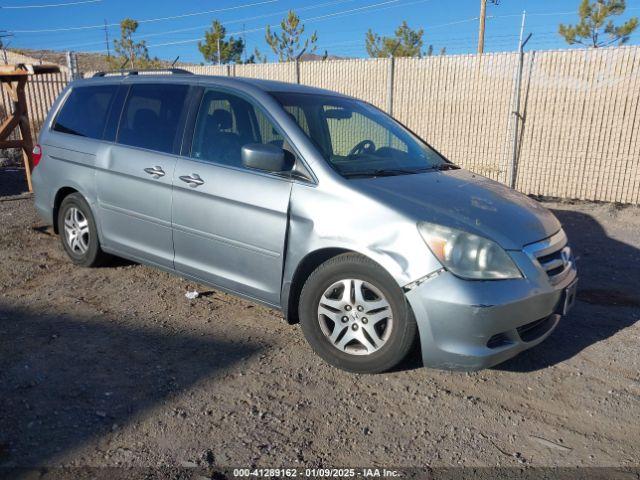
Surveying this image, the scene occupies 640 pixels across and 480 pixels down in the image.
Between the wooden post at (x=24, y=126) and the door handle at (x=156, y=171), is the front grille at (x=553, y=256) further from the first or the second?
the wooden post at (x=24, y=126)

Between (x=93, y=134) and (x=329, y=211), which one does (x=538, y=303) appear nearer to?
(x=329, y=211)

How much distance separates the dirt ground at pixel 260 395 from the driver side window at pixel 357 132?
1.55 meters

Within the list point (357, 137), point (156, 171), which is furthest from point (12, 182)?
point (357, 137)

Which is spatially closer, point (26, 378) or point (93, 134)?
point (26, 378)

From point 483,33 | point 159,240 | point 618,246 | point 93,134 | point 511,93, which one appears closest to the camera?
point 159,240

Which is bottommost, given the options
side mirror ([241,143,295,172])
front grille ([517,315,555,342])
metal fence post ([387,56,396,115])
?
front grille ([517,315,555,342])

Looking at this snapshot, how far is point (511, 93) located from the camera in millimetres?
10203

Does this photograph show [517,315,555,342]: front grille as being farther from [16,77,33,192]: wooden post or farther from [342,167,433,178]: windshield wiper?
[16,77,33,192]: wooden post

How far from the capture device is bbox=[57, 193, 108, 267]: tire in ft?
16.5

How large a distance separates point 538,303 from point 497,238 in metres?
0.46

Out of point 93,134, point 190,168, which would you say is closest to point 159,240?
point 190,168

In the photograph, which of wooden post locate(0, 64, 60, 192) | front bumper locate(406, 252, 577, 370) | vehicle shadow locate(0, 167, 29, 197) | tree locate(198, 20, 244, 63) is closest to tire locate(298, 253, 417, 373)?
front bumper locate(406, 252, 577, 370)

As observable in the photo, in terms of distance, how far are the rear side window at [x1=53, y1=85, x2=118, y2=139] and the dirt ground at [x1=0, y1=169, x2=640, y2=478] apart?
154 cm

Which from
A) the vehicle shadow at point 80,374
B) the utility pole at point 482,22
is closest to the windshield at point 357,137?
the vehicle shadow at point 80,374
